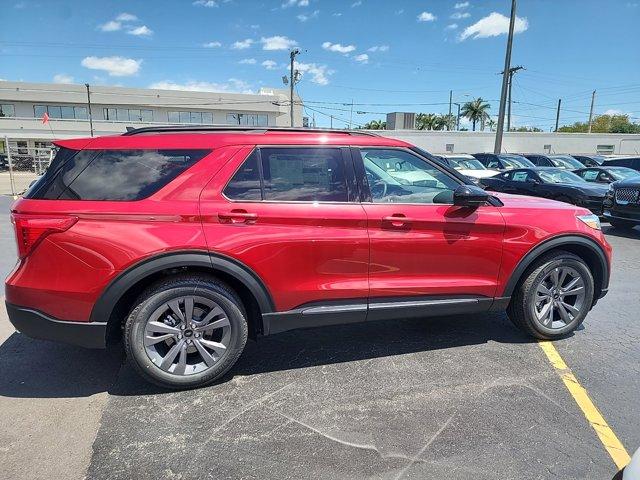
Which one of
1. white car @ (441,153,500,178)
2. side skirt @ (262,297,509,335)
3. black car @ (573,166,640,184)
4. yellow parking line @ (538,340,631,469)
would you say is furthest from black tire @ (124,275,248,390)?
white car @ (441,153,500,178)

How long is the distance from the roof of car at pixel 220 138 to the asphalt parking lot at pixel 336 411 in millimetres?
1698

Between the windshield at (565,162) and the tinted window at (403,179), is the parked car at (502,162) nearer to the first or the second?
the windshield at (565,162)

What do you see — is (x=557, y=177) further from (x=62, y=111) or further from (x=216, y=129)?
(x=62, y=111)

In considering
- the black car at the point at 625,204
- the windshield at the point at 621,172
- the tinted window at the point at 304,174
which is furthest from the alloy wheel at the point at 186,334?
the windshield at the point at 621,172

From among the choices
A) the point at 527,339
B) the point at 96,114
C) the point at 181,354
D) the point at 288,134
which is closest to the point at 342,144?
the point at 288,134

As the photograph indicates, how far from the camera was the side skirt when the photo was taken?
3.26 meters

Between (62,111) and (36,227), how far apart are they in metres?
56.2

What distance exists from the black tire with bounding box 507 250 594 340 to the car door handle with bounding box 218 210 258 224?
239cm

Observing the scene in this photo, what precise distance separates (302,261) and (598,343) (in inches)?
110

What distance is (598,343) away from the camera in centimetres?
394

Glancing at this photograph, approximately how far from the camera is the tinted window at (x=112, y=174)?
293 centimetres

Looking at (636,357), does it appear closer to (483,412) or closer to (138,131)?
(483,412)

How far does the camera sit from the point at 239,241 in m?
3.04

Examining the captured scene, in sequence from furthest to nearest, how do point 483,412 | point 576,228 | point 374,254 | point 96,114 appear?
point 96,114 → point 576,228 → point 374,254 → point 483,412
